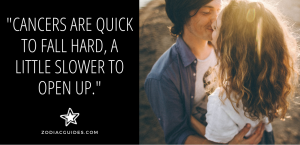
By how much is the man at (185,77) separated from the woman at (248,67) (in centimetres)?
26

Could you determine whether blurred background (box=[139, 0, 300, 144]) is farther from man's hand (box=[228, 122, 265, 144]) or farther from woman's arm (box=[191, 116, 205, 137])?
man's hand (box=[228, 122, 265, 144])

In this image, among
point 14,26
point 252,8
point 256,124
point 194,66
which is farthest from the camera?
point 14,26

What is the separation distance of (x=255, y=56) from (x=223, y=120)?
44 centimetres

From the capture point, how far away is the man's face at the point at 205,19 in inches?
67.3

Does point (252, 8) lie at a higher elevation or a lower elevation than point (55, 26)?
lower

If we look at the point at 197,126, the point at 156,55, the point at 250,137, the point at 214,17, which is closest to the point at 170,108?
the point at 197,126

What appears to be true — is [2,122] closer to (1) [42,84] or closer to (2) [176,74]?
(1) [42,84]

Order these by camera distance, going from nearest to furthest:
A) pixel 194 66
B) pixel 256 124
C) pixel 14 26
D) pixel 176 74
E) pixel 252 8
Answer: pixel 252 8 → pixel 256 124 → pixel 176 74 → pixel 194 66 → pixel 14 26

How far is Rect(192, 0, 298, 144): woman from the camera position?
122 centimetres

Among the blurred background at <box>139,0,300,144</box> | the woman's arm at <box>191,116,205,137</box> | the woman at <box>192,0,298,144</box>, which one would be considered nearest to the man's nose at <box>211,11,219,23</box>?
the woman at <box>192,0,298,144</box>

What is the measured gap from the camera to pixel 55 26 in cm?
371

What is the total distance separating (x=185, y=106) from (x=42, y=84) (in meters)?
2.92

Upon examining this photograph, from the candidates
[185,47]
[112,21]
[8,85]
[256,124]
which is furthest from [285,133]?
[8,85]

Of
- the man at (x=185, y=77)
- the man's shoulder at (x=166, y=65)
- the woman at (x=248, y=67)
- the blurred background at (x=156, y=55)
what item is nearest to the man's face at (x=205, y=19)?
the man at (x=185, y=77)
